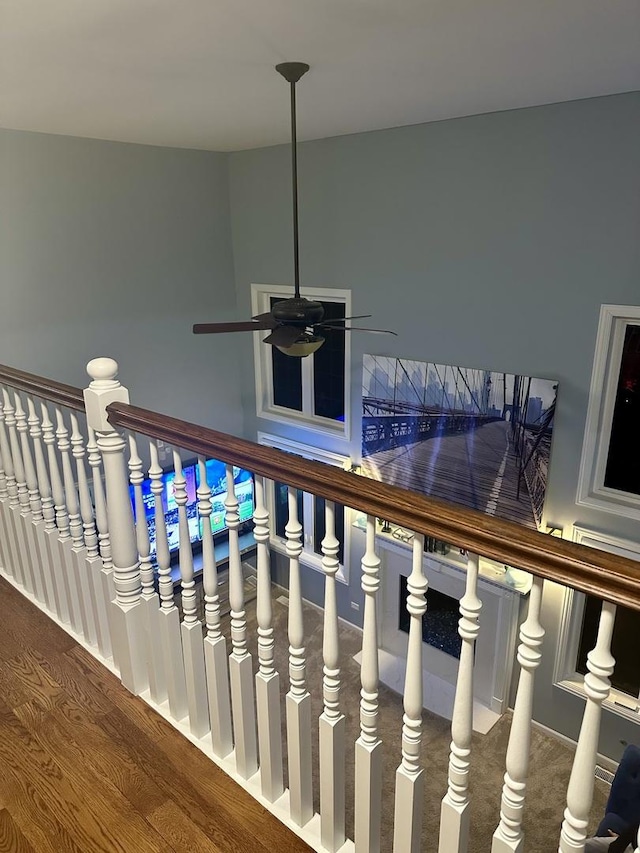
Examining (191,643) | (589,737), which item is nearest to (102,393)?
(191,643)

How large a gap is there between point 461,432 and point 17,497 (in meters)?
3.59

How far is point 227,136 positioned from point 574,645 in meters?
5.07

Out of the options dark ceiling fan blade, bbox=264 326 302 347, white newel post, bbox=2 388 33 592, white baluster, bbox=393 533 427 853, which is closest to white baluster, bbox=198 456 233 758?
white baluster, bbox=393 533 427 853

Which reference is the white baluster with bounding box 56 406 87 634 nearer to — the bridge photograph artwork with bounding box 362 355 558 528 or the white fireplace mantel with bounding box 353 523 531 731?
the white fireplace mantel with bounding box 353 523 531 731

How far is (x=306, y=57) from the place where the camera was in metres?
2.71

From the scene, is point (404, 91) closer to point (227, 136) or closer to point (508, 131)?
point (508, 131)

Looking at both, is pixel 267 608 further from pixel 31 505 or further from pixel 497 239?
pixel 497 239

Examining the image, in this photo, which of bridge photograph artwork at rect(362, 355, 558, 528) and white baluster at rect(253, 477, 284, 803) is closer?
white baluster at rect(253, 477, 284, 803)

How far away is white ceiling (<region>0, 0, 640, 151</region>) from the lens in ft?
6.99

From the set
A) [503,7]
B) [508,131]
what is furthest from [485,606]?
[503,7]

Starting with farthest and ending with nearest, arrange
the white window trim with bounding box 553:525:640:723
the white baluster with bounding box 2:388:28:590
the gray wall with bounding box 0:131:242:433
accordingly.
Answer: the gray wall with bounding box 0:131:242:433 → the white window trim with bounding box 553:525:640:723 → the white baluster with bounding box 2:388:28:590

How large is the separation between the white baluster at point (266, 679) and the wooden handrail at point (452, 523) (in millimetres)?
110

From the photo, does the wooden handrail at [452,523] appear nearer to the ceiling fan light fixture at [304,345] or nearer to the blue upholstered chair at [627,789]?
the ceiling fan light fixture at [304,345]

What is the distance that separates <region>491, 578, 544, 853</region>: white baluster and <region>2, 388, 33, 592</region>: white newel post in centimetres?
197
